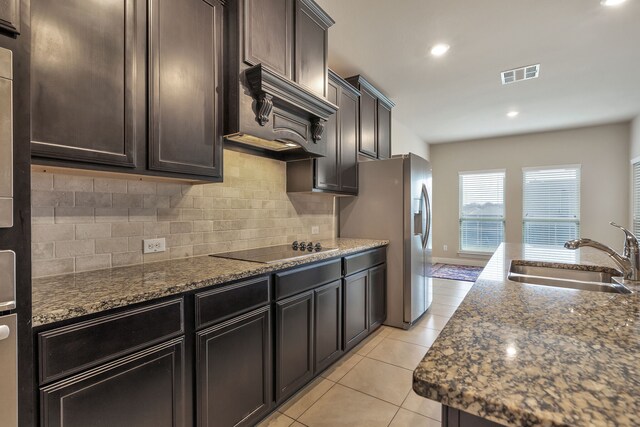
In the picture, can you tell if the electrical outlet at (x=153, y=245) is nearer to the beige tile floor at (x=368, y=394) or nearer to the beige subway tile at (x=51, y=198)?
the beige subway tile at (x=51, y=198)

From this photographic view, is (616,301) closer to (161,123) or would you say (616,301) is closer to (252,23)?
(161,123)

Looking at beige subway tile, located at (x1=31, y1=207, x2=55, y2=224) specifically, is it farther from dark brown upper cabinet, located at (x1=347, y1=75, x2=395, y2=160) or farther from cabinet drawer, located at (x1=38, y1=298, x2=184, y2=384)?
dark brown upper cabinet, located at (x1=347, y1=75, x2=395, y2=160)

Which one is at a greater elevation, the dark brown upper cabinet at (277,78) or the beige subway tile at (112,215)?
the dark brown upper cabinet at (277,78)

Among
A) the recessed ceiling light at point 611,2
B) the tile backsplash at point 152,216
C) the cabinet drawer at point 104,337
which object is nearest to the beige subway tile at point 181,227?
the tile backsplash at point 152,216

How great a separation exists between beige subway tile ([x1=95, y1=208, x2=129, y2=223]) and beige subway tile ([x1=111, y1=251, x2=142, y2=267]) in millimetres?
194

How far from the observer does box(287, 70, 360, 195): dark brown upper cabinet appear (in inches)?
112

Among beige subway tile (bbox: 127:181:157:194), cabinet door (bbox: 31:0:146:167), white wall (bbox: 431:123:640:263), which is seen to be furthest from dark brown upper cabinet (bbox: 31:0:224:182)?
white wall (bbox: 431:123:640:263)

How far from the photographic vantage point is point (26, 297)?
869mm

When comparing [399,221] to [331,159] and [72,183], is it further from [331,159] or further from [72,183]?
[72,183]

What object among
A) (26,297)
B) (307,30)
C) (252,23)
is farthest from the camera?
(307,30)

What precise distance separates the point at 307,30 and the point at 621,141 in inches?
236

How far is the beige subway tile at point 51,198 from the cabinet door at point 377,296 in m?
2.40

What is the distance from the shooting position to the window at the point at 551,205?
18.7ft

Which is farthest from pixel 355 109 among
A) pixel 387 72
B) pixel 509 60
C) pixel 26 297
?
pixel 26 297
